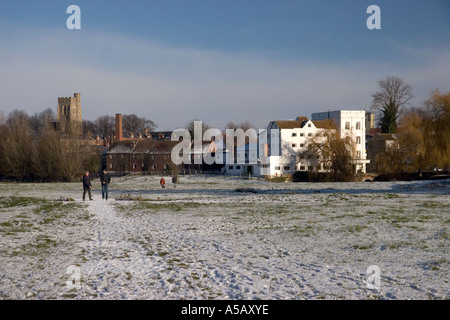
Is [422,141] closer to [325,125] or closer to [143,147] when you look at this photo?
[325,125]

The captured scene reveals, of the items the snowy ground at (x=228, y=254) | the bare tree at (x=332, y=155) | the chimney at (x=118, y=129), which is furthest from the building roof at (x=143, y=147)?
the snowy ground at (x=228, y=254)

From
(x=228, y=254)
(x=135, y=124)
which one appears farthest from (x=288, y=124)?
(x=135, y=124)

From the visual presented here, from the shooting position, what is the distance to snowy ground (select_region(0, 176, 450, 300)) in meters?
10.0

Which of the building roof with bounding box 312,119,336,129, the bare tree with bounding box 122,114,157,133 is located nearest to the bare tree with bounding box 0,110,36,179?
the building roof with bounding box 312,119,336,129

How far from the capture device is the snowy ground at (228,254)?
10.0 metres

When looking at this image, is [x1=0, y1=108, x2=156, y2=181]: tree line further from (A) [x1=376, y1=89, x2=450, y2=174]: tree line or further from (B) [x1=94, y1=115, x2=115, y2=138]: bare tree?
(B) [x1=94, y1=115, x2=115, y2=138]: bare tree

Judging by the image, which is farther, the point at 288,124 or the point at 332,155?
the point at 288,124

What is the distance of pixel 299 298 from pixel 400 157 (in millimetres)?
63892

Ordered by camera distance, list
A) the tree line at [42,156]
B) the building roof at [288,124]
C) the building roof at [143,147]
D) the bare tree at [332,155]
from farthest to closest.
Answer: the building roof at [143,147] < the building roof at [288,124] < the tree line at [42,156] < the bare tree at [332,155]

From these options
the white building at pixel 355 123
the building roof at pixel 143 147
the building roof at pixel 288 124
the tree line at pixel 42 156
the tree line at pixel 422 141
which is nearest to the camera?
the tree line at pixel 422 141

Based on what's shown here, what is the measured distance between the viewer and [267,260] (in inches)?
503

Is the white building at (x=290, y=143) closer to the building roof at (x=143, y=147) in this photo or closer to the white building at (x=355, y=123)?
the white building at (x=355, y=123)

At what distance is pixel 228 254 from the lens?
1361 cm

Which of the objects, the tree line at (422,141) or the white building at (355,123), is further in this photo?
the white building at (355,123)
